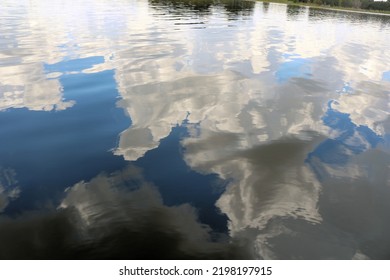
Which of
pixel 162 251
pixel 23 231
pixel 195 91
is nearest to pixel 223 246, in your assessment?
pixel 162 251

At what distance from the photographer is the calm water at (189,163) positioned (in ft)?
29.4

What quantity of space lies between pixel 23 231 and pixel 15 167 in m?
3.91

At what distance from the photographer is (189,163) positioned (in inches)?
504

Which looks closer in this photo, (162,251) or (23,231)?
(162,251)

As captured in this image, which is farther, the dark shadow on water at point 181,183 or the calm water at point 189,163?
the dark shadow on water at point 181,183

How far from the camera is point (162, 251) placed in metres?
8.38

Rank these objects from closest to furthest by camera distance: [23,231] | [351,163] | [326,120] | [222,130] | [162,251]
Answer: [162,251] < [23,231] < [351,163] < [222,130] < [326,120]

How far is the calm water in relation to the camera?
352 inches

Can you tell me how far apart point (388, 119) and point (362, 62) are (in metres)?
19.7

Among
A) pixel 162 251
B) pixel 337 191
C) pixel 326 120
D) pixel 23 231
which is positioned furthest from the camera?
pixel 326 120

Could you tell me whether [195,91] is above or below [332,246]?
above

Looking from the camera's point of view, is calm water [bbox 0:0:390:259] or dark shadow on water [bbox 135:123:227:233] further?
dark shadow on water [bbox 135:123:227:233]

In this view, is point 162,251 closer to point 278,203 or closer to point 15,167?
point 278,203

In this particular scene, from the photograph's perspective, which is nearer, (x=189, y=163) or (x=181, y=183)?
(x=181, y=183)
